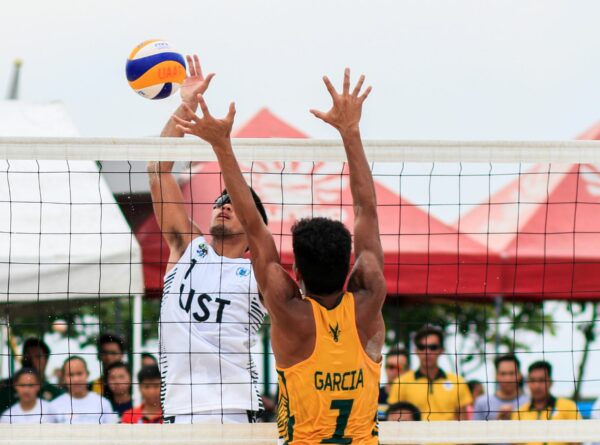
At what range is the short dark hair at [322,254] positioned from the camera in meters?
3.72

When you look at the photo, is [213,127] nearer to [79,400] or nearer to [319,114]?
[319,114]

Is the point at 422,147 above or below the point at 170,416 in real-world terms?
above

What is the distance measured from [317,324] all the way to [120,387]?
5045 millimetres

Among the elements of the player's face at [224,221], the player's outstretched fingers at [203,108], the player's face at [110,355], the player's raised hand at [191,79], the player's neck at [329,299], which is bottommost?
the player's face at [110,355]

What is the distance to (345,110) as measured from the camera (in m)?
4.10

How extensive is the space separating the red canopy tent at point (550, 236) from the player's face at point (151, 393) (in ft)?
11.1

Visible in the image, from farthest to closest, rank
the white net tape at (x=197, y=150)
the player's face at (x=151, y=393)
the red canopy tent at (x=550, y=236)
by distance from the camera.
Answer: the red canopy tent at (x=550, y=236), the player's face at (x=151, y=393), the white net tape at (x=197, y=150)

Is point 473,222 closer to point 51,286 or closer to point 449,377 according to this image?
point 449,377

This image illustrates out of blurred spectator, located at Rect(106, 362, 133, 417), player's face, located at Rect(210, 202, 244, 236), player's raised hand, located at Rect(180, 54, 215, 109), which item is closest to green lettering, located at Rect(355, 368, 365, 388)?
player's face, located at Rect(210, 202, 244, 236)

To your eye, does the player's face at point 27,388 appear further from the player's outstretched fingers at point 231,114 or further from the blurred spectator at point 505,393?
the player's outstretched fingers at point 231,114

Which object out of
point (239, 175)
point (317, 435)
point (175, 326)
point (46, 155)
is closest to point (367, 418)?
point (317, 435)

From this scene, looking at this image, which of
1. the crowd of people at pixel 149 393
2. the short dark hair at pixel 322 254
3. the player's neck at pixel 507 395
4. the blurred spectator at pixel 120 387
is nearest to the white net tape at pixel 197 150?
the short dark hair at pixel 322 254

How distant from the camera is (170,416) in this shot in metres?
5.02

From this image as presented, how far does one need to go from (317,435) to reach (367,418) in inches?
8.7
